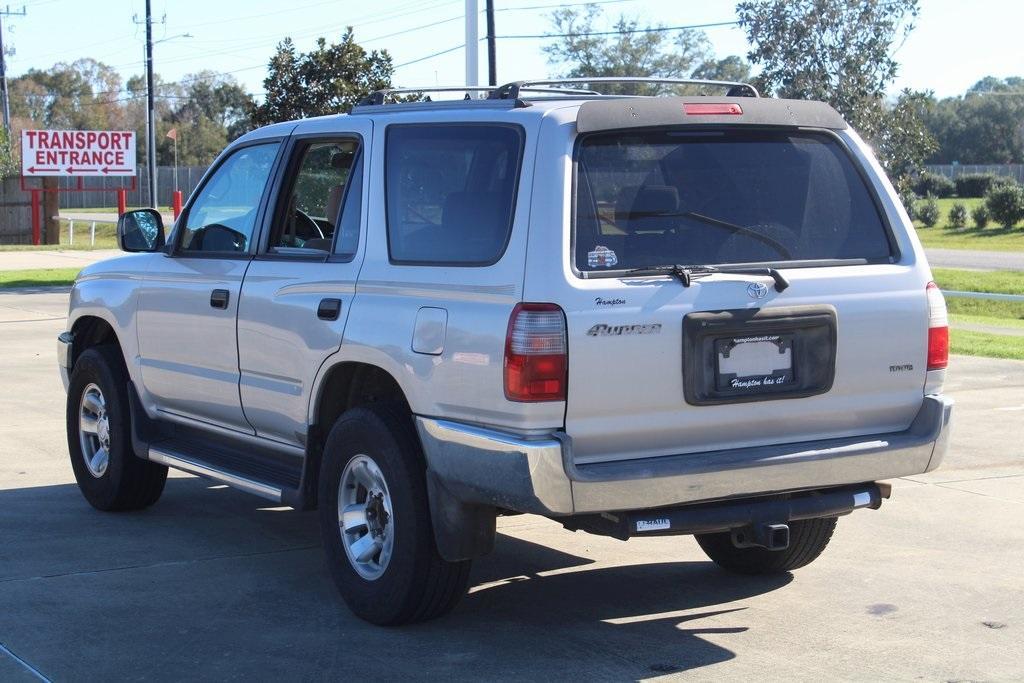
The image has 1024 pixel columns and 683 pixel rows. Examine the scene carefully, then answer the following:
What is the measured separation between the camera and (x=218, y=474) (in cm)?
635

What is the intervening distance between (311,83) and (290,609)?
22.4 m

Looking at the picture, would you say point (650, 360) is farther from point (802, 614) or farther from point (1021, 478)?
point (1021, 478)

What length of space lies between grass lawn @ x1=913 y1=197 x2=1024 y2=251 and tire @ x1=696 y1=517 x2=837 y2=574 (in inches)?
1425

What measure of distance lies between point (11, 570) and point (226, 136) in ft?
325

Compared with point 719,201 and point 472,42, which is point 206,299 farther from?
point 472,42

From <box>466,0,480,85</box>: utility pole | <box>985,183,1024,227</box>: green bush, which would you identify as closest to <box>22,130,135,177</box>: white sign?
<box>466,0,480,85</box>: utility pole

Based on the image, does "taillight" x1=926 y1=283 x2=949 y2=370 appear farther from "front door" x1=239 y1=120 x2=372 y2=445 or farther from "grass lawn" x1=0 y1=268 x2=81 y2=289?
"grass lawn" x1=0 y1=268 x2=81 y2=289

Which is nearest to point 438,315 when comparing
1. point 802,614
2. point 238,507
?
point 802,614

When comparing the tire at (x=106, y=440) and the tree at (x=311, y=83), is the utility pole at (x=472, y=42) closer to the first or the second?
the tree at (x=311, y=83)

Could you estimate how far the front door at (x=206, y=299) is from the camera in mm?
6453

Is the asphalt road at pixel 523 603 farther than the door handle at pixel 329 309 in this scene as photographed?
No

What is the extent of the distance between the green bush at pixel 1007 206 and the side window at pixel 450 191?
1787 inches


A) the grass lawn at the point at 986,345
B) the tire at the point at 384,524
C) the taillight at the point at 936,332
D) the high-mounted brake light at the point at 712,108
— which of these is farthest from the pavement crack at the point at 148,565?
the grass lawn at the point at 986,345

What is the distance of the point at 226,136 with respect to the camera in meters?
102
